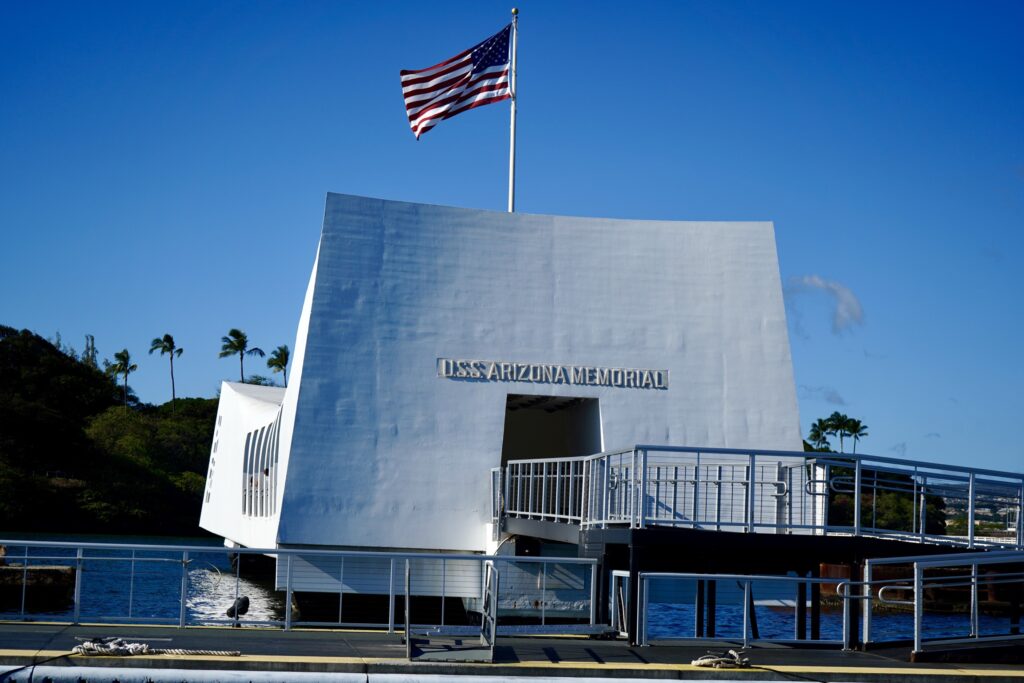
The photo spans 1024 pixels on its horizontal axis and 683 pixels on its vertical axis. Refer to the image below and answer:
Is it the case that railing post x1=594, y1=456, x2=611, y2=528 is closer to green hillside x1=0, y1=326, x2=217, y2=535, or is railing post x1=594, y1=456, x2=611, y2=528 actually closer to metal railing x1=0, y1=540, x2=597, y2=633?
metal railing x1=0, y1=540, x2=597, y2=633

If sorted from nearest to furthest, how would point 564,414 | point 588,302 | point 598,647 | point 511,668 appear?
point 511,668, point 598,647, point 588,302, point 564,414

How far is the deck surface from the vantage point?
1092cm

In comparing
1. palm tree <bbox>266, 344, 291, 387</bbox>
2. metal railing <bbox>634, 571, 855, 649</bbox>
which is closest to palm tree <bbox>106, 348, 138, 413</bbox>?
palm tree <bbox>266, 344, 291, 387</bbox>

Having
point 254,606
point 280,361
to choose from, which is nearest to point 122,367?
point 280,361

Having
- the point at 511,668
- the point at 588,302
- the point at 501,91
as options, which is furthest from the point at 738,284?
the point at 511,668

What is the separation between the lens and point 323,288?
2205 centimetres

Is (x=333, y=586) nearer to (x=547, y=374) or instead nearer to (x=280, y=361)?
(x=547, y=374)

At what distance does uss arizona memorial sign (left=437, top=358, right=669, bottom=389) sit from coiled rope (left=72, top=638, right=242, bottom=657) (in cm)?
1139

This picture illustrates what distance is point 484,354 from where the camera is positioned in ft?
74.4

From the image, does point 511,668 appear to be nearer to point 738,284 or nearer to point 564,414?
point 738,284

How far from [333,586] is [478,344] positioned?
5440 mm

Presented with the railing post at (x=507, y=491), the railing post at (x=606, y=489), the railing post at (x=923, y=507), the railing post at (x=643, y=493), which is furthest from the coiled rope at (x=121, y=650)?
the railing post at (x=507, y=491)

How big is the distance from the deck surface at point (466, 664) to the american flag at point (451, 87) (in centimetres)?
1246

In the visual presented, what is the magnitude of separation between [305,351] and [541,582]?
807 cm
